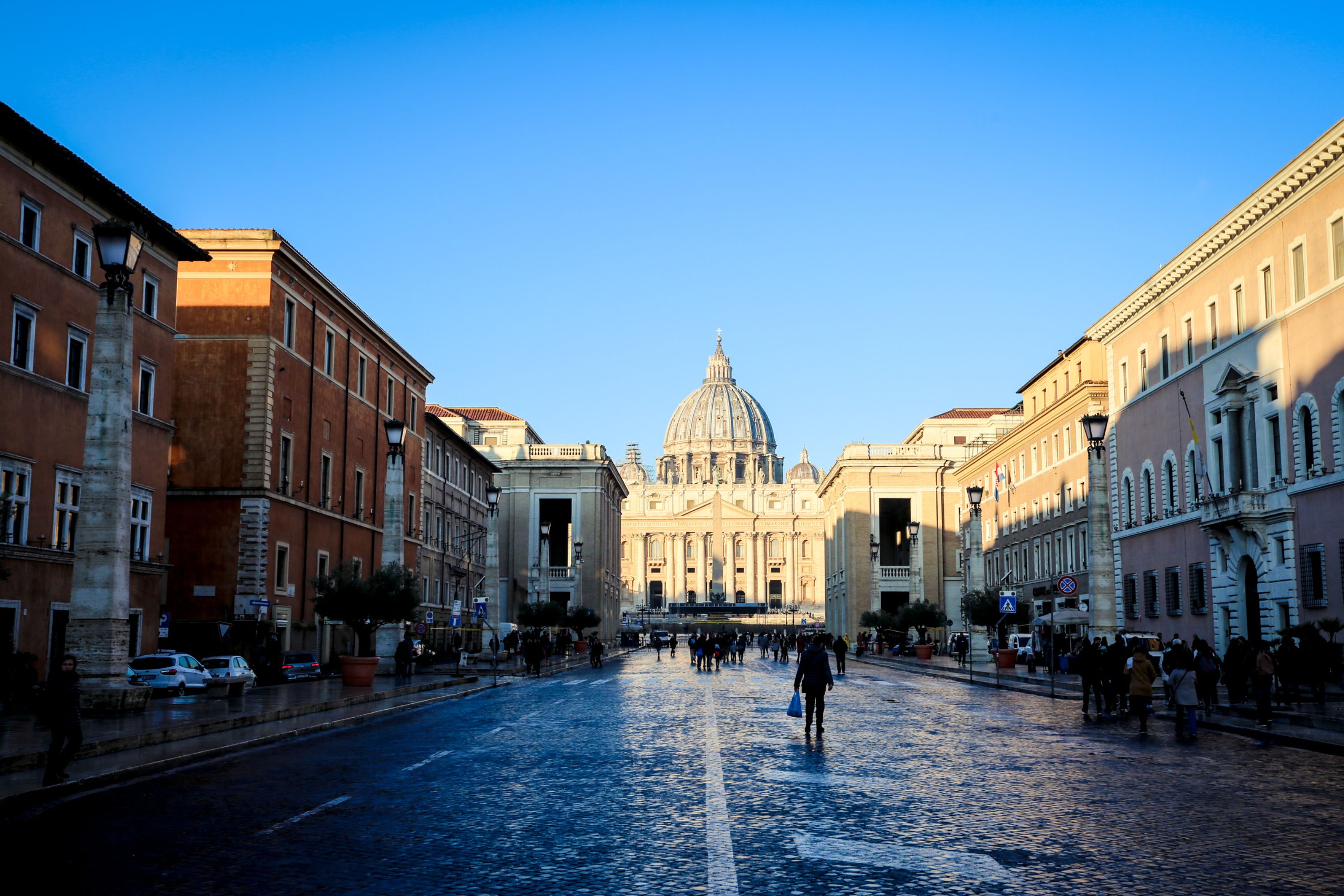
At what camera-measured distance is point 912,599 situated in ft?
330

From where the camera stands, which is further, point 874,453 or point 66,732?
point 874,453

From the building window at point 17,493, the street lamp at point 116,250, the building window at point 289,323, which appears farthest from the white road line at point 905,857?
the building window at point 289,323

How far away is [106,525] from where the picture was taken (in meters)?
21.5

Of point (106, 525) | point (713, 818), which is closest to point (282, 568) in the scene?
point (106, 525)

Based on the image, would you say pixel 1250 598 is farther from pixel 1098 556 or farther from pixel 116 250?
pixel 116 250

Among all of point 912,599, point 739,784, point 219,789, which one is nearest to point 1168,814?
point 739,784

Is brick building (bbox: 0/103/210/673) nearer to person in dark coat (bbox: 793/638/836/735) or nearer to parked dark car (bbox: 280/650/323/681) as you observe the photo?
parked dark car (bbox: 280/650/323/681)

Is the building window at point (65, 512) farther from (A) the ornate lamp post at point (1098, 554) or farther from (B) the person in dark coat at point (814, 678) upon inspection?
(A) the ornate lamp post at point (1098, 554)

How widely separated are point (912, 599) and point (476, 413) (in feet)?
133

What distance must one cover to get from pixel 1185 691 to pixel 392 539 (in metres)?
25.5

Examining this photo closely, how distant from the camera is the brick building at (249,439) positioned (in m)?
41.1

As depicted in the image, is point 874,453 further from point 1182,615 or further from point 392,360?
point 1182,615

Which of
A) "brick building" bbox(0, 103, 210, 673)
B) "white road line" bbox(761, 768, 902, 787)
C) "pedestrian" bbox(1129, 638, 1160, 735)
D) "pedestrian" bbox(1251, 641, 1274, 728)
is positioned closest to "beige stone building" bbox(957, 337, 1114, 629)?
"pedestrian" bbox(1251, 641, 1274, 728)

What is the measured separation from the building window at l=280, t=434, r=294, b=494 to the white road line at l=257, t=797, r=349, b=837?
106ft
